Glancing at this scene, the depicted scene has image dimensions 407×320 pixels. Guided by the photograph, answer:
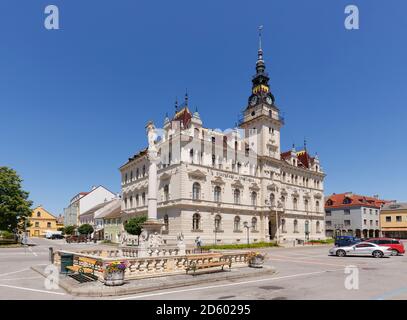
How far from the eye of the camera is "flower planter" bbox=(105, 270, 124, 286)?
13.1m

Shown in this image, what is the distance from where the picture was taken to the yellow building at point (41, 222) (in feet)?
342

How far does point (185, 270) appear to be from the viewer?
16.9 meters

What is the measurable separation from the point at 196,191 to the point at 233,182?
7.17 meters

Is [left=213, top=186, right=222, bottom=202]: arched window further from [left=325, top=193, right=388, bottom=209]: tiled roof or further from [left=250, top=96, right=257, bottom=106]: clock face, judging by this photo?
[left=325, top=193, right=388, bottom=209]: tiled roof

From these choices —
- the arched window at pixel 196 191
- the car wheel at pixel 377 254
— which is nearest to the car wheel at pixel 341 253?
the car wheel at pixel 377 254

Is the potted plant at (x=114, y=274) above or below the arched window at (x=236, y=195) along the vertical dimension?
below

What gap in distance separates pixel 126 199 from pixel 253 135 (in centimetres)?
2545

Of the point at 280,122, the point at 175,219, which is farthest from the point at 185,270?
the point at 280,122

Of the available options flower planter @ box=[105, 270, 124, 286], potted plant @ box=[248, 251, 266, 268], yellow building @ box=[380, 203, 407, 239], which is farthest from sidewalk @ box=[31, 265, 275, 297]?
yellow building @ box=[380, 203, 407, 239]

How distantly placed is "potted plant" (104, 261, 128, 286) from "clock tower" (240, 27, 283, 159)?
45.4m

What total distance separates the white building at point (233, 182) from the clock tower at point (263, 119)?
0.17 metres

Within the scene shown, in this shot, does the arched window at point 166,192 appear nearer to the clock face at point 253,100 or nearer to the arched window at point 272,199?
the arched window at point 272,199
